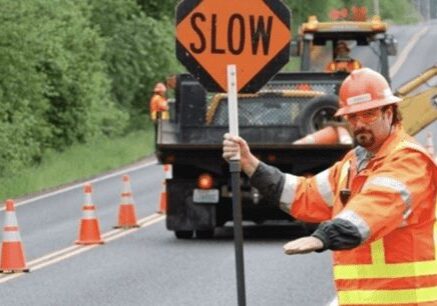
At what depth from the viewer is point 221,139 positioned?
22141 millimetres

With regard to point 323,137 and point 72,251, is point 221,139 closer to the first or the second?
point 323,137

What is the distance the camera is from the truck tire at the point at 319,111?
21375 mm

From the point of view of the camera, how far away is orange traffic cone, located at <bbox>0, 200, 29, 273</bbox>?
717 inches

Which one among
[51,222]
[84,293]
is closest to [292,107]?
[51,222]

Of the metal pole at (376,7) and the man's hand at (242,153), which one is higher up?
the metal pole at (376,7)

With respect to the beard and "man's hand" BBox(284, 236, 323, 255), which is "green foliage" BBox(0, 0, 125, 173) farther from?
"man's hand" BBox(284, 236, 323, 255)

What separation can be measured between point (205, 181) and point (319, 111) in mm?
1624

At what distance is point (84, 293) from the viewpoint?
52.3 feet

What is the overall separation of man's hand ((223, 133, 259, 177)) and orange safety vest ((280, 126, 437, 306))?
0.63 metres

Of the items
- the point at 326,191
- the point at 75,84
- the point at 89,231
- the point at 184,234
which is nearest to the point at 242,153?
the point at 326,191

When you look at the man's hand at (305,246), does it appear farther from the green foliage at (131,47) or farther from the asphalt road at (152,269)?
the green foliage at (131,47)

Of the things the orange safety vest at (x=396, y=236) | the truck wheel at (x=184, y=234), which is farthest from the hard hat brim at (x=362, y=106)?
the truck wheel at (x=184, y=234)

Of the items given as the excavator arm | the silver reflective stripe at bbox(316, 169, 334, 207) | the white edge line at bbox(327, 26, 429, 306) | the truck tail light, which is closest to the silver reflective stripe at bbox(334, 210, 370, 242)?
the silver reflective stripe at bbox(316, 169, 334, 207)

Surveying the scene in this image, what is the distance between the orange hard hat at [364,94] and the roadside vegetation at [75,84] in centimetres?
2532
